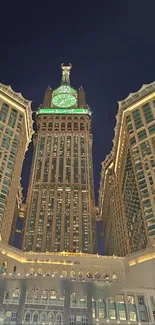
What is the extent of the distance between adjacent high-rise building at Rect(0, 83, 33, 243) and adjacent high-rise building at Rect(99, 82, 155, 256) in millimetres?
38586

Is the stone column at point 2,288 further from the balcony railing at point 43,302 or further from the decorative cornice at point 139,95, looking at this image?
the decorative cornice at point 139,95

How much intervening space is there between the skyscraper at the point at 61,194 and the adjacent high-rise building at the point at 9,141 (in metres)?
20.9

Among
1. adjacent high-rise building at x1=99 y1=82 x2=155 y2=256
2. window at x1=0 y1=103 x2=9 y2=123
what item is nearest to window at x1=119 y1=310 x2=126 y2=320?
adjacent high-rise building at x1=99 y1=82 x2=155 y2=256

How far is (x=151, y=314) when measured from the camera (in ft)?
219

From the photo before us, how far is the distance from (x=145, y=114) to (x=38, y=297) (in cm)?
7418

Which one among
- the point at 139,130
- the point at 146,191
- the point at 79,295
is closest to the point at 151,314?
the point at 79,295

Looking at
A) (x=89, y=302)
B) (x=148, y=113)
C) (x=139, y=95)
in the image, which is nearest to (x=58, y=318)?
(x=89, y=302)

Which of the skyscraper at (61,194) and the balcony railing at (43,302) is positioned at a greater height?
the skyscraper at (61,194)

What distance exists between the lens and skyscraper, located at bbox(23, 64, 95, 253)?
141 meters

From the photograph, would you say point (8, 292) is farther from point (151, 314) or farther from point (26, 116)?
point (26, 116)

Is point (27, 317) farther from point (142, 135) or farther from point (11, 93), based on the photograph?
point (11, 93)

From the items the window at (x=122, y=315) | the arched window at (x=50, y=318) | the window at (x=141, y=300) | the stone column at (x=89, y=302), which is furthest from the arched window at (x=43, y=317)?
the window at (x=141, y=300)

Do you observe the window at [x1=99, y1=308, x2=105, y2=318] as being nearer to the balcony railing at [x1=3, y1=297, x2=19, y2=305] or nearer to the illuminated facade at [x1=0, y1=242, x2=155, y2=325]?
the illuminated facade at [x1=0, y1=242, x2=155, y2=325]

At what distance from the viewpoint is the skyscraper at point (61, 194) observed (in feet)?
463
